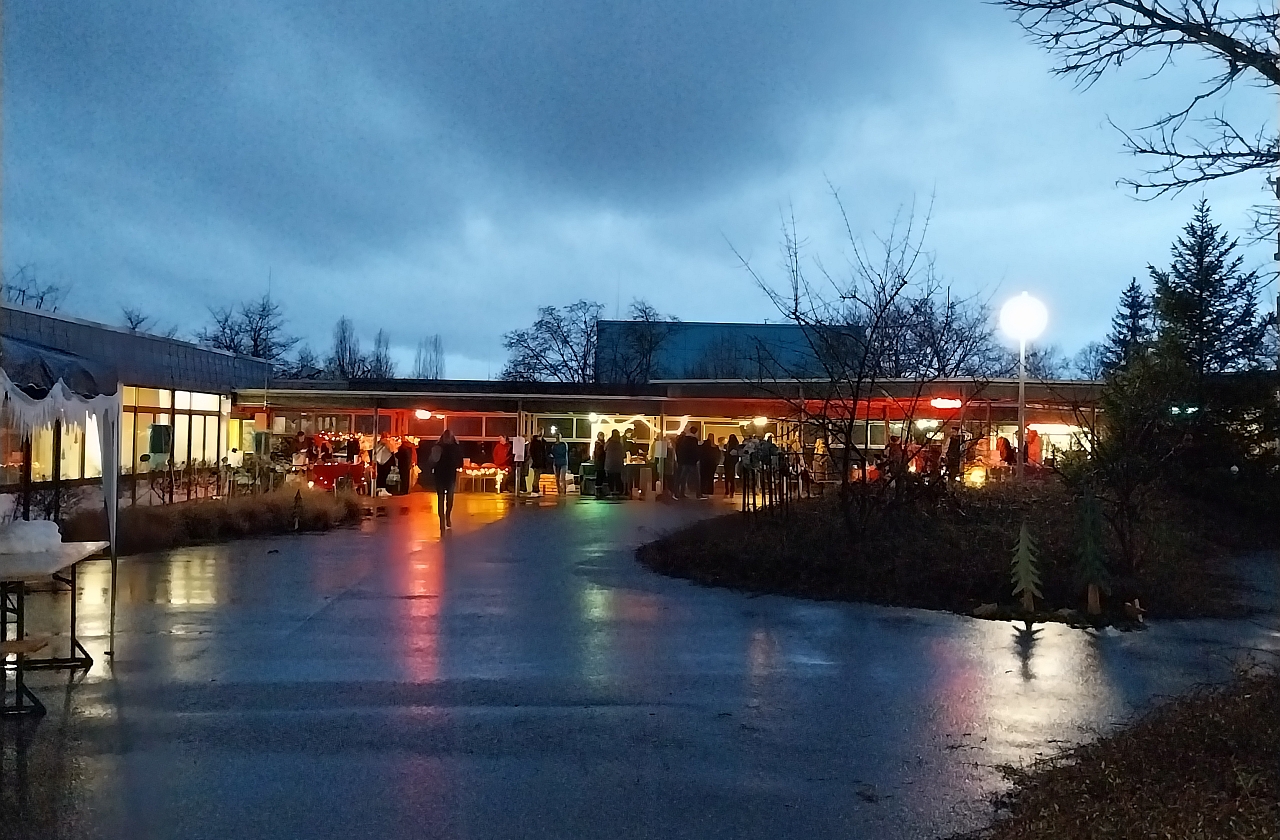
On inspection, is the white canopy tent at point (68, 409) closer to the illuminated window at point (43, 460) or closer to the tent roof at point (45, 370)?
the tent roof at point (45, 370)

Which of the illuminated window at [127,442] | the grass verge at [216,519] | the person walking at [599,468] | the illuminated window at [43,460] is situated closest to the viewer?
the grass verge at [216,519]

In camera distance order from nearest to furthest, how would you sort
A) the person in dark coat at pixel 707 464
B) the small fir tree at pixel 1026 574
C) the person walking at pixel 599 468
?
the small fir tree at pixel 1026 574 < the person in dark coat at pixel 707 464 < the person walking at pixel 599 468

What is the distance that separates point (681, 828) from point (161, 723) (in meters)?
3.45

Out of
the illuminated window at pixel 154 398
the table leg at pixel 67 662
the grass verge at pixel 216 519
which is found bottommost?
the table leg at pixel 67 662

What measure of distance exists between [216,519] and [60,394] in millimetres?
8529

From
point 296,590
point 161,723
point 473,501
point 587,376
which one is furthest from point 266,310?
point 161,723

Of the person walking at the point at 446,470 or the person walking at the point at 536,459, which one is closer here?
the person walking at the point at 446,470

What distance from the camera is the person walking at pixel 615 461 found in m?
26.7

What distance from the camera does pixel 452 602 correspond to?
1073 cm

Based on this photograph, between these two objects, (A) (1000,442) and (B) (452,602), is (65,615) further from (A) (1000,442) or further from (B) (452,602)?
(A) (1000,442)

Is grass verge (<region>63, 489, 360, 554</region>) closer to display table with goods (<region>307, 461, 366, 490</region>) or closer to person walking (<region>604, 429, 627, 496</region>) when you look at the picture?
display table with goods (<region>307, 461, 366, 490</region>)

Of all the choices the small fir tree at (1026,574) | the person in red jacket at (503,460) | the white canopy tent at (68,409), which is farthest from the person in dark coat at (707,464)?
the white canopy tent at (68,409)

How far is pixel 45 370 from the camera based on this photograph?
8.03m

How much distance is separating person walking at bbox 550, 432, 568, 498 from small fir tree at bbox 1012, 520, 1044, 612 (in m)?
18.5
